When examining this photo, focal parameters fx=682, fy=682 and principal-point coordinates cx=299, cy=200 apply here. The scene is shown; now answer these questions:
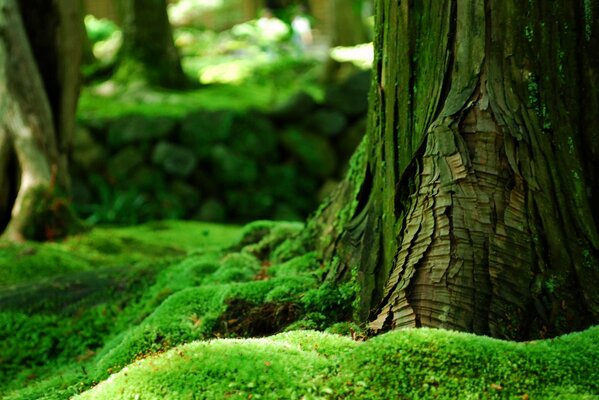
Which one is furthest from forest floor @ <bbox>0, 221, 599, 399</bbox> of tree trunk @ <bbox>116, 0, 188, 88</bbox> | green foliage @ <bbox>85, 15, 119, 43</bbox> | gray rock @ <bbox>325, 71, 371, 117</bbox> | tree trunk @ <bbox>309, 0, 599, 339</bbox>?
green foliage @ <bbox>85, 15, 119, 43</bbox>

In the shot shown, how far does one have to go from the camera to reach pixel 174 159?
1018 centimetres

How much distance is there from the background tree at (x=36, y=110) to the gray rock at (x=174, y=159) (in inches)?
102

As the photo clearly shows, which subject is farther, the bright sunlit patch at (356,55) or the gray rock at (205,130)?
the bright sunlit patch at (356,55)

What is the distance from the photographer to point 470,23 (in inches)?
116

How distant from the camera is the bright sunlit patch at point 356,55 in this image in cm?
1244

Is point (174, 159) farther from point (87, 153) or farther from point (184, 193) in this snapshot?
Result: point (87, 153)

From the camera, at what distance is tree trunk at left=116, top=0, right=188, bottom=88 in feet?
37.5

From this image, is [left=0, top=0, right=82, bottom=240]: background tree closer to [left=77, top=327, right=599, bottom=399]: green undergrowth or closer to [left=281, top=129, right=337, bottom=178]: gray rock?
[left=281, top=129, right=337, bottom=178]: gray rock

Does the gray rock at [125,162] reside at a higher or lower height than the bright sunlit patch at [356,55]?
lower

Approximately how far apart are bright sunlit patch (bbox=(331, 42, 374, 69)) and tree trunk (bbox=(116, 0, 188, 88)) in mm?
3129

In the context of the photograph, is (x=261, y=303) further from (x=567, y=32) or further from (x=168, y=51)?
(x=168, y=51)

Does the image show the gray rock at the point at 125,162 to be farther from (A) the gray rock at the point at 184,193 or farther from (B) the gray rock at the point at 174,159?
(A) the gray rock at the point at 184,193

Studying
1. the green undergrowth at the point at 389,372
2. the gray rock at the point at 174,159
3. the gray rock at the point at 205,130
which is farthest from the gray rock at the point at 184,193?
the green undergrowth at the point at 389,372

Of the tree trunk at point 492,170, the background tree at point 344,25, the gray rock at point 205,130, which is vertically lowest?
the gray rock at point 205,130
